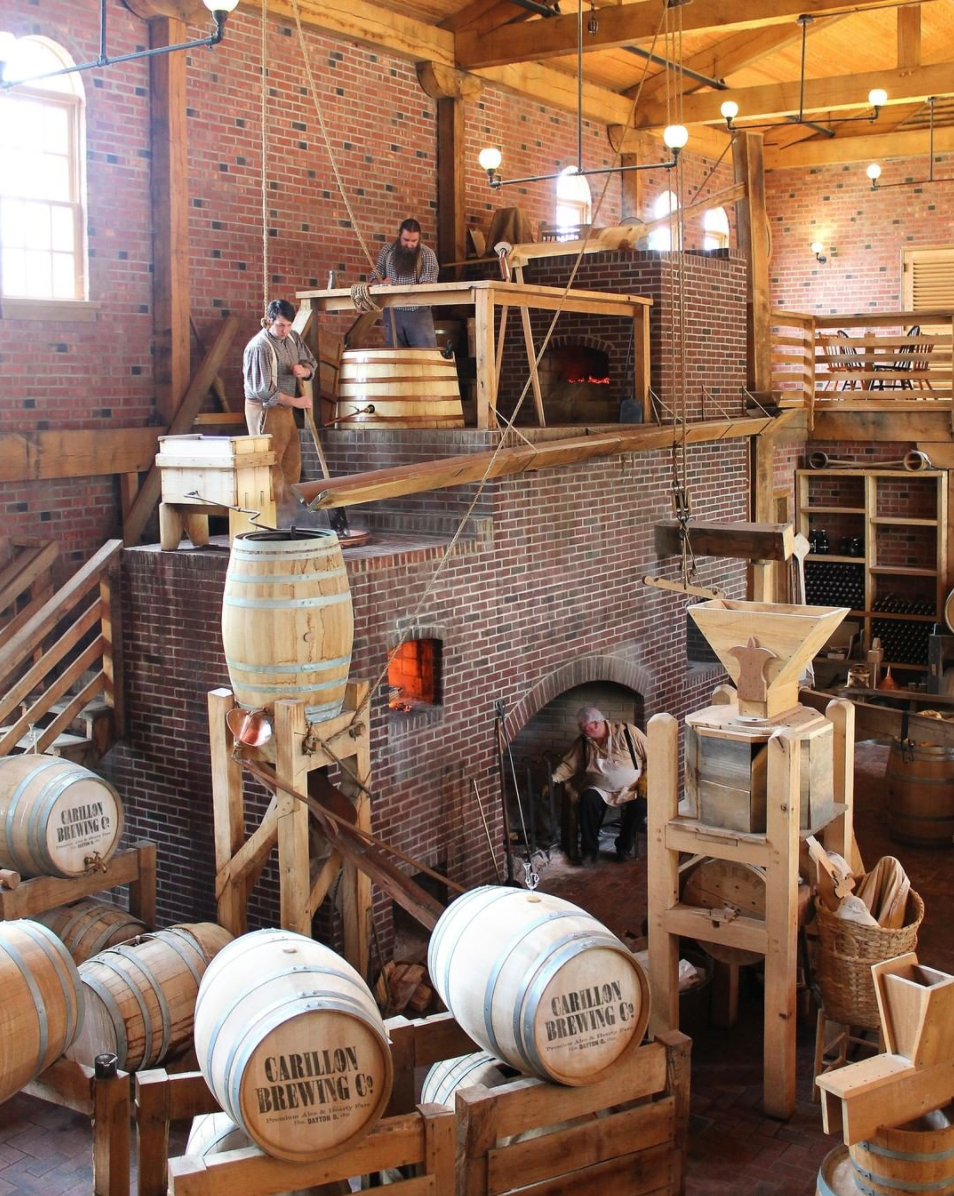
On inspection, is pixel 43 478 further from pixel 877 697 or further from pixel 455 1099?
pixel 877 697

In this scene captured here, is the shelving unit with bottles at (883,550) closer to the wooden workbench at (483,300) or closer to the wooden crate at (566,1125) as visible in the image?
the wooden workbench at (483,300)

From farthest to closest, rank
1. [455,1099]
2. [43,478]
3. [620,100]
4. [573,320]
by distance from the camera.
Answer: [620,100] < [573,320] < [43,478] < [455,1099]

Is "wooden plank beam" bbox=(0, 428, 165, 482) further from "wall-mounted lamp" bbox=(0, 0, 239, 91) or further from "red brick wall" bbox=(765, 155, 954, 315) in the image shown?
"red brick wall" bbox=(765, 155, 954, 315)

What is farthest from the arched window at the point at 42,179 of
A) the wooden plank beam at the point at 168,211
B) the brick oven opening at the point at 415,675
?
the brick oven opening at the point at 415,675

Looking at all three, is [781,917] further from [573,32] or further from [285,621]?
[573,32]

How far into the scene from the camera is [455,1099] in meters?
4.40

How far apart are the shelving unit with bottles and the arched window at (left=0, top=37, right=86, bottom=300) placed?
27.9 feet

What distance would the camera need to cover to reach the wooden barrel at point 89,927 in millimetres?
6129

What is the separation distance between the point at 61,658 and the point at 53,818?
4.99ft

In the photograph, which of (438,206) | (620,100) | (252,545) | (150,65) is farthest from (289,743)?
(620,100)

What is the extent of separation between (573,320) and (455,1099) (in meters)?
7.60

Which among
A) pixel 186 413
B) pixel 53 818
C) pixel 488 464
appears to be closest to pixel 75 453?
pixel 186 413

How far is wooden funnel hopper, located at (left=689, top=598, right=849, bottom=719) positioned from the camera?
5715 mm

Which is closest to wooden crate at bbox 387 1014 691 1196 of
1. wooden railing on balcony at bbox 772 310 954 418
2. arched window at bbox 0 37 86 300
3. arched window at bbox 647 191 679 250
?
arched window at bbox 0 37 86 300
